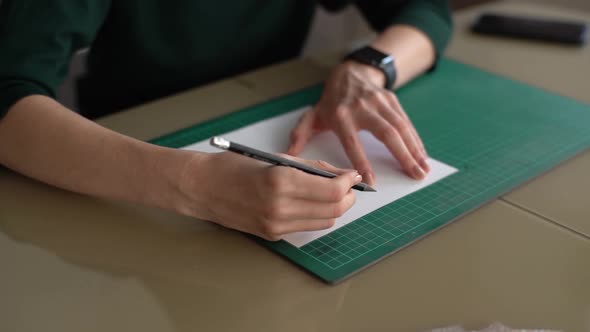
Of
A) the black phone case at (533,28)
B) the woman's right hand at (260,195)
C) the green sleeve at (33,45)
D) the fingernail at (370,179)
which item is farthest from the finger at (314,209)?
the black phone case at (533,28)

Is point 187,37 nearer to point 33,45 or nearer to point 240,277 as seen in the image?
point 33,45

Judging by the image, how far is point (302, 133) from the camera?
1021mm

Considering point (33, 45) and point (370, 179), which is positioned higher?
point (33, 45)

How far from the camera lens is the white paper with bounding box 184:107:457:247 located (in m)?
0.85

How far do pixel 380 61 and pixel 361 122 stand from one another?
0.23 meters

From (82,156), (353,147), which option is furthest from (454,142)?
(82,156)

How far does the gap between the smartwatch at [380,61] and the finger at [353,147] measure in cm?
22

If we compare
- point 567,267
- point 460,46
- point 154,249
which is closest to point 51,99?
point 154,249

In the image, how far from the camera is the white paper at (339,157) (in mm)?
851

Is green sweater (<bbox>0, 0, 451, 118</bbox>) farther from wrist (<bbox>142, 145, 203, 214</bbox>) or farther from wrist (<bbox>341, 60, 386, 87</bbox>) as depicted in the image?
wrist (<bbox>142, 145, 203, 214</bbox>)

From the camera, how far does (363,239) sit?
2.62ft

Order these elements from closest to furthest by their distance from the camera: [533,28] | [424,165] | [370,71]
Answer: [424,165] < [370,71] < [533,28]

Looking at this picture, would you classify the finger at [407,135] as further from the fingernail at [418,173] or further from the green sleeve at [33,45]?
the green sleeve at [33,45]

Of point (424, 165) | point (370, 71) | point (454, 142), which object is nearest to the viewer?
point (424, 165)
